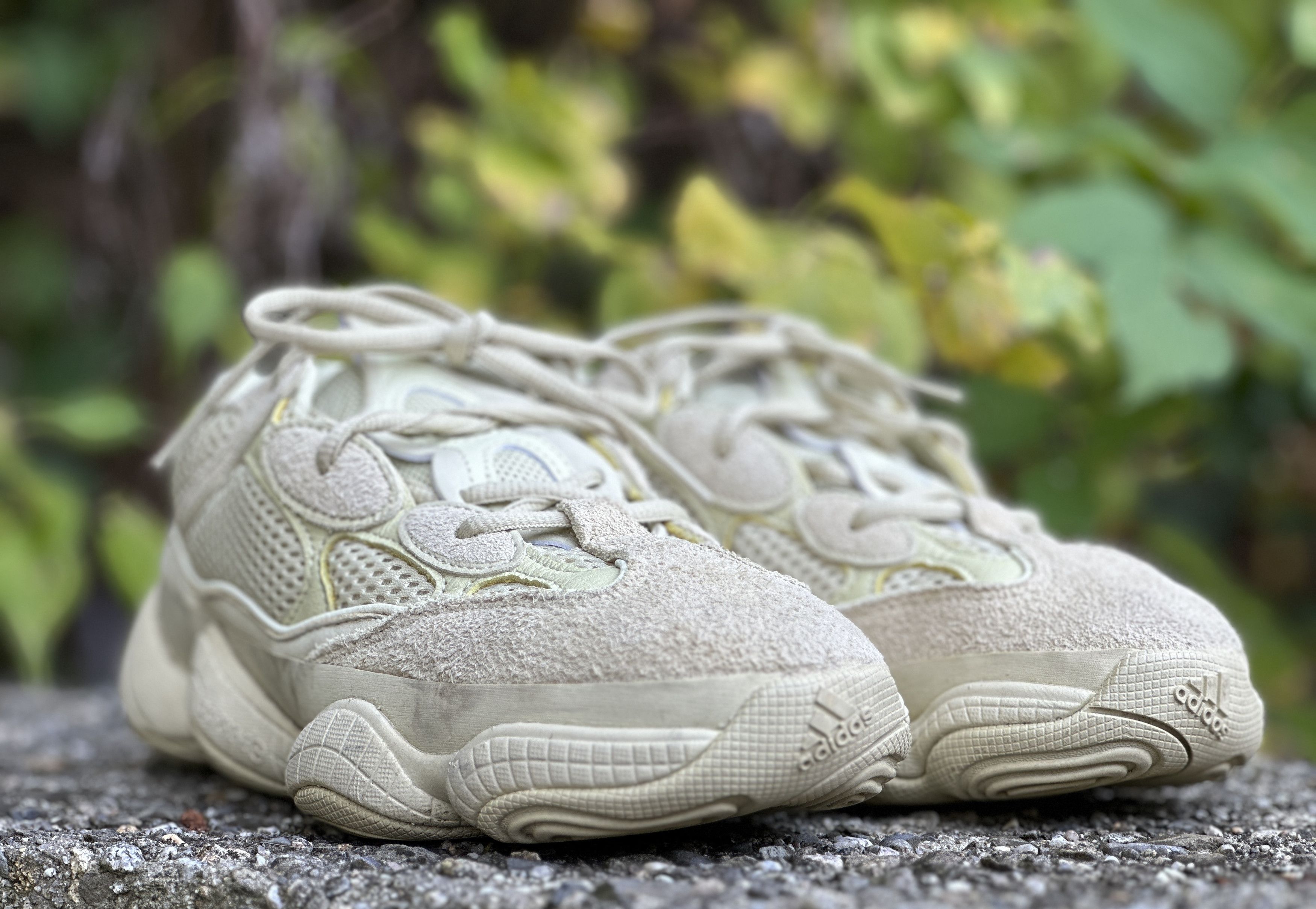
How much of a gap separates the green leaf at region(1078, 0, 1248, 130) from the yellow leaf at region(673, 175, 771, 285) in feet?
2.04

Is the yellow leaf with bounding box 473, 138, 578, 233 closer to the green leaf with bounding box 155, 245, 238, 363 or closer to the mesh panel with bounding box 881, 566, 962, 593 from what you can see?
the green leaf with bounding box 155, 245, 238, 363

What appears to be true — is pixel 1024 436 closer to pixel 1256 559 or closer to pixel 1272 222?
pixel 1272 222

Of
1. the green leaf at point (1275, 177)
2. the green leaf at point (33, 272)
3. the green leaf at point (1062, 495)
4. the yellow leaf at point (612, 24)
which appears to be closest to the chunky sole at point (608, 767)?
the green leaf at point (1062, 495)

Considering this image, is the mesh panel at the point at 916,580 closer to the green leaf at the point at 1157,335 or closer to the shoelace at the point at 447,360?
the shoelace at the point at 447,360

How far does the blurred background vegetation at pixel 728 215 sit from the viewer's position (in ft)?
5.96

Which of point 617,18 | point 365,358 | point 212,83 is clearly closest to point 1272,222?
point 617,18

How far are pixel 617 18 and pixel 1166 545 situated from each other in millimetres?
1467

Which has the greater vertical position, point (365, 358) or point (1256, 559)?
point (365, 358)

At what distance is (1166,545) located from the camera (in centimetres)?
228

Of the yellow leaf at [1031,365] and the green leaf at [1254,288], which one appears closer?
the green leaf at [1254,288]

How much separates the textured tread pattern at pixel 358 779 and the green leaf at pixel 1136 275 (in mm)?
1077

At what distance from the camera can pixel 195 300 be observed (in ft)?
6.94

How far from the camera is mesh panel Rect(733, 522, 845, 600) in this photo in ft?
Result: 3.69
